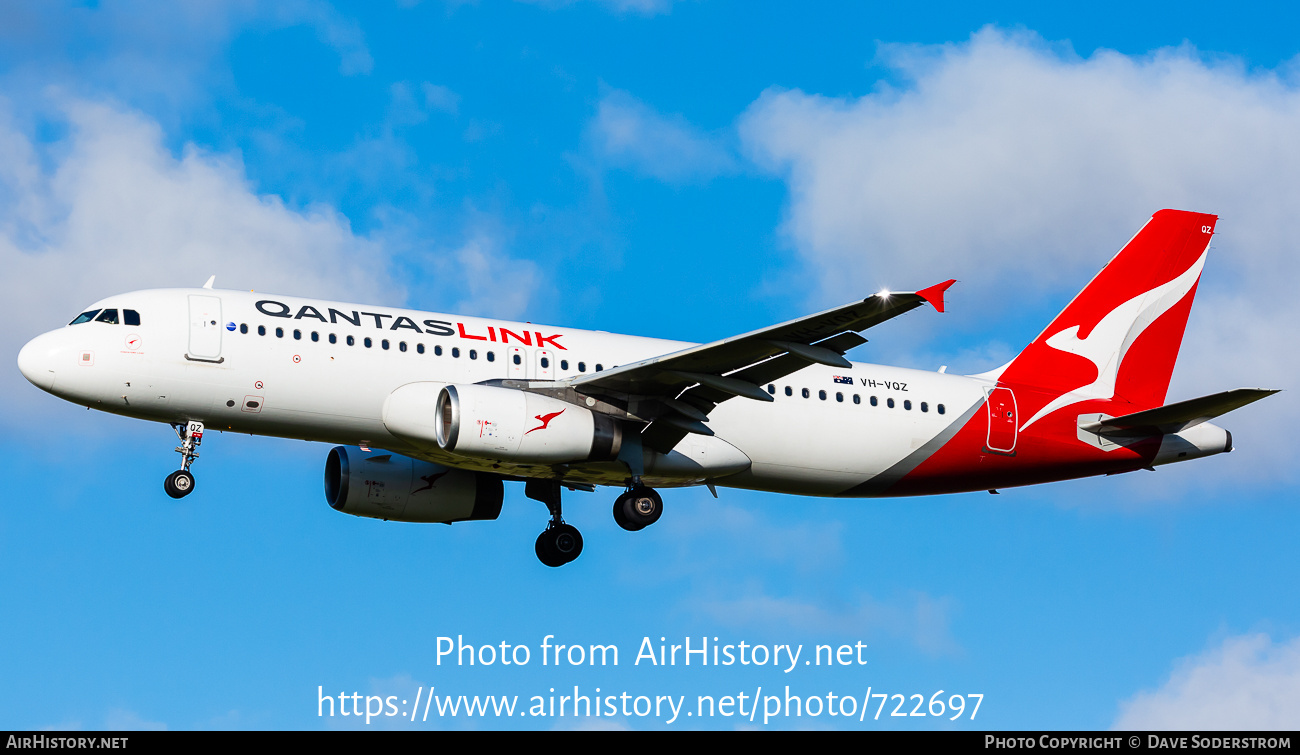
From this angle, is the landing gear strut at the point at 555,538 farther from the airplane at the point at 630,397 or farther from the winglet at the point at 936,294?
Answer: the winglet at the point at 936,294

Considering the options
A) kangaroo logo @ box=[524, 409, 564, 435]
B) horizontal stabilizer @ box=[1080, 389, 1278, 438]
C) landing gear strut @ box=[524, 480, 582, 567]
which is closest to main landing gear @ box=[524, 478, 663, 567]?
landing gear strut @ box=[524, 480, 582, 567]

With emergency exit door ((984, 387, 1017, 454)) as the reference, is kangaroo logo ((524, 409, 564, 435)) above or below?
below

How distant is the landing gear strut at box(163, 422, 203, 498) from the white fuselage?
27 cm

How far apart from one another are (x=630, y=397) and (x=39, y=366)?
11758 mm

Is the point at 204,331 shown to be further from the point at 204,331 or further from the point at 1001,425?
the point at 1001,425

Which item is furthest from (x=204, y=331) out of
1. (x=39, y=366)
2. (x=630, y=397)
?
(x=630, y=397)

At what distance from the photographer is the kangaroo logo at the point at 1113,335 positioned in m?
36.2

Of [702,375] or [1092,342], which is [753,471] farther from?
[1092,342]

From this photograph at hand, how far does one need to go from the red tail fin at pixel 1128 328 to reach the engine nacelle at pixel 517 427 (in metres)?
11.4

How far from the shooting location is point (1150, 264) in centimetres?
3822

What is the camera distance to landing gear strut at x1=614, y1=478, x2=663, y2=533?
31406mm

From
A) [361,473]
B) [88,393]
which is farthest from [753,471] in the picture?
[88,393]

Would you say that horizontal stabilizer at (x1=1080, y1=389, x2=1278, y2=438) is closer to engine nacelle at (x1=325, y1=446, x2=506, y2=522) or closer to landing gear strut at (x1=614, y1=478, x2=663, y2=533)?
landing gear strut at (x1=614, y1=478, x2=663, y2=533)

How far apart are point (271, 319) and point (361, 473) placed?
591 centimetres
